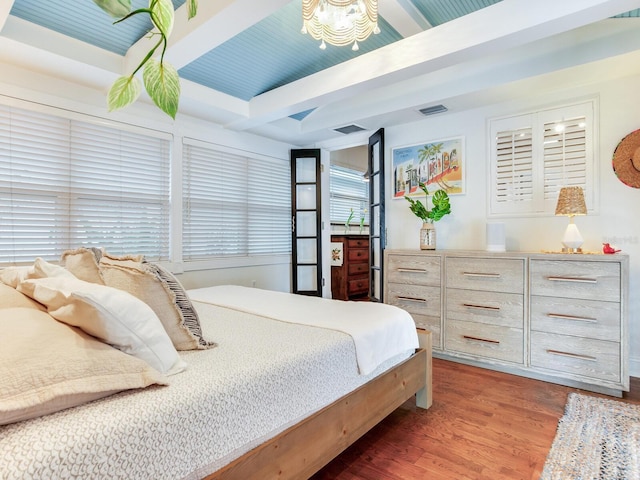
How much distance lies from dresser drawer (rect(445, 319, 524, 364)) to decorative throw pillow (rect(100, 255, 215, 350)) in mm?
2235

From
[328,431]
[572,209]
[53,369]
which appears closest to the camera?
[53,369]

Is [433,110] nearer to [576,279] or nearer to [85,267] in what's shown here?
[576,279]

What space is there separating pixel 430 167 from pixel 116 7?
3594 millimetres

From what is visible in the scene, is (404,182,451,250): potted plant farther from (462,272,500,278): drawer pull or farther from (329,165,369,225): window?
(329,165,369,225): window

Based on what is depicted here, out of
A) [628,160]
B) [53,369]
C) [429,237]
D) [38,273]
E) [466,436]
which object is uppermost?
[628,160]

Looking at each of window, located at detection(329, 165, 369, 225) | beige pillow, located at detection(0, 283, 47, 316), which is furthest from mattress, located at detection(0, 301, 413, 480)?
window, located at detection(329, 165, 369, 225)

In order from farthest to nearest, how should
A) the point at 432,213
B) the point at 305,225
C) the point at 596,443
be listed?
1. the point at 305,225
2. the point at 432,213
3. the point at 596,443

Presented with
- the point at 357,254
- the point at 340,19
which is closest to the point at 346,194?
the point at 357,254

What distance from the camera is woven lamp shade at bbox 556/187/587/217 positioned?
2607mm

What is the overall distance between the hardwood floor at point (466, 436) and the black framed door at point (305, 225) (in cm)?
239

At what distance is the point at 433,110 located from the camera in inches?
134

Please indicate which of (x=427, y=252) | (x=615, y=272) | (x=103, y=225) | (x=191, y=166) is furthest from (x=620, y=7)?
(x=103, y=225)

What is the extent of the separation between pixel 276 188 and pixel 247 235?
2.47 feet

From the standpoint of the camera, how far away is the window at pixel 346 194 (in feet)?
20.4
